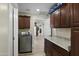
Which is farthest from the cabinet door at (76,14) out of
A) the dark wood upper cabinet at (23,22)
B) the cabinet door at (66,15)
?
the dark wood upper cabinet at (23,22)

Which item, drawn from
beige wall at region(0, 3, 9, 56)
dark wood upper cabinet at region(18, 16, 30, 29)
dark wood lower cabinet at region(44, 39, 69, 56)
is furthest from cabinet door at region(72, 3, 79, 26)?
dark wood upper cabinet at region(18, 16, 30, 29)

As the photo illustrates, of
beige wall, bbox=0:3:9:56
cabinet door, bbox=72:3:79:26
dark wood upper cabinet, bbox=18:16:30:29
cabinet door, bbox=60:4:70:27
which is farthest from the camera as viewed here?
dark wood upper cabinet, bbox=18:16:30:29

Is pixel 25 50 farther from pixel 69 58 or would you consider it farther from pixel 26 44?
pixel 69 58

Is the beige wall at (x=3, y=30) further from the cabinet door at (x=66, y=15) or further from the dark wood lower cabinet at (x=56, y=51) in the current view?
the cabinet door at (x=66, y=15)

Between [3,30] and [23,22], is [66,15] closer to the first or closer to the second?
[3,30]

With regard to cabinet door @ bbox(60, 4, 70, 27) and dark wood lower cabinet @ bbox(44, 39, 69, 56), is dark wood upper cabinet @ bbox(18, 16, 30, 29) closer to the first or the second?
dark wood lower cabinet @ bbox(44, 39, 69, 56)

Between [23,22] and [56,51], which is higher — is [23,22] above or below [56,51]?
above

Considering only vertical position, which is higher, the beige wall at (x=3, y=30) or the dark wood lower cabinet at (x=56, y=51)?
the beige wall at (x=3, y=30)

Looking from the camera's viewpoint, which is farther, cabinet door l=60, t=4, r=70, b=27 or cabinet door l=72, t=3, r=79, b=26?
cabinet door l=60, t=4, r=70, b=27

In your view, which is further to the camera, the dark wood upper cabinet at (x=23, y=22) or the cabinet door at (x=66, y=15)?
the dark wood upper cabinet at (x=23, y=22)

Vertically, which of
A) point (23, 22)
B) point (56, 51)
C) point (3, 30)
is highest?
point (23, 22)

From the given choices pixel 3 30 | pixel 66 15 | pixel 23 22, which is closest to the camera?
pixel 3 30

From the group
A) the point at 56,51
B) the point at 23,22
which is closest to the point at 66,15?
the point at 56,51

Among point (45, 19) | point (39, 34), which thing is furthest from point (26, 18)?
point (39, 34)
